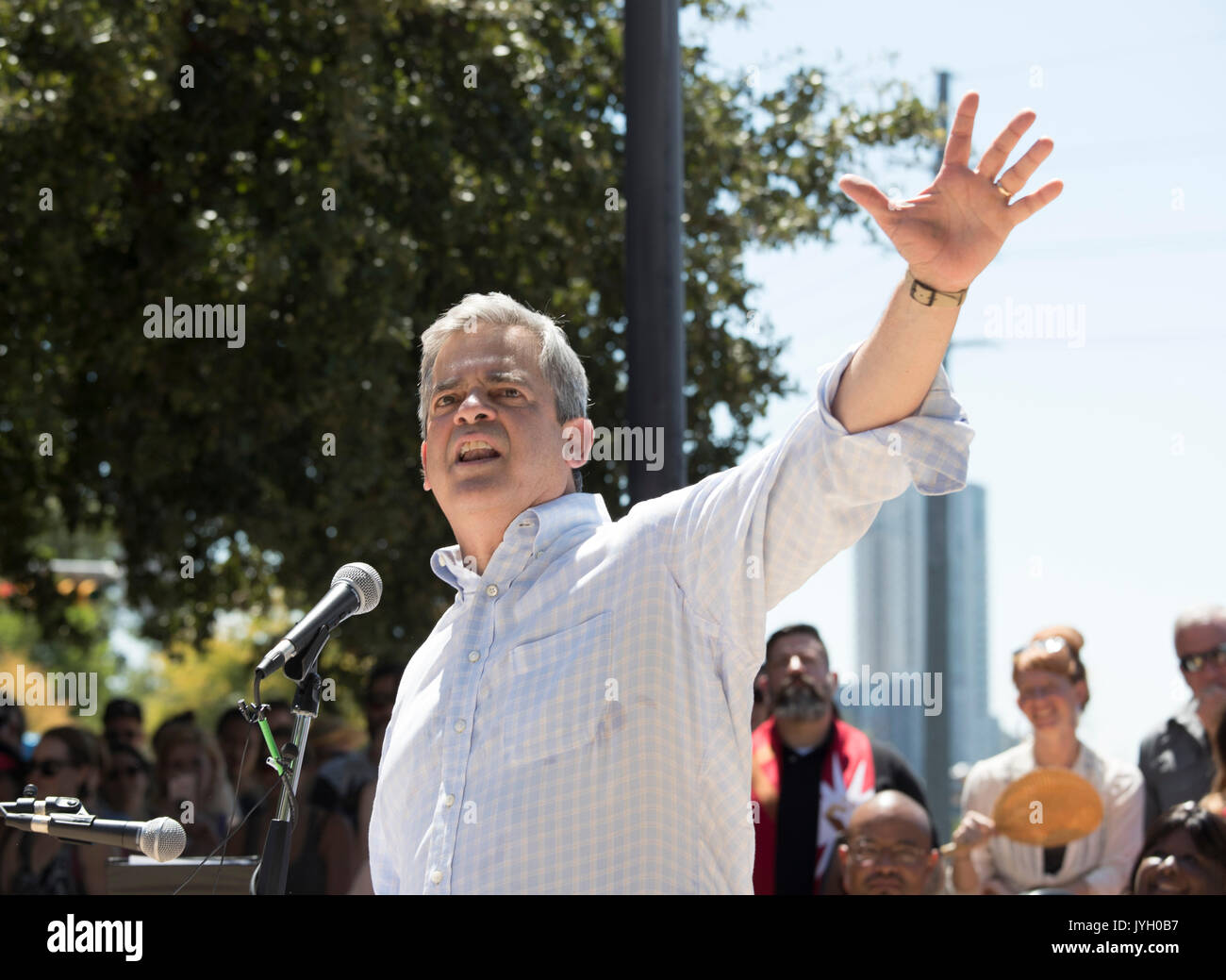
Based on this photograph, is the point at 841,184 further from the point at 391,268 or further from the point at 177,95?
the point at 177,95

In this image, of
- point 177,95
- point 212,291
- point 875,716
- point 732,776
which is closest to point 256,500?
point 212,291

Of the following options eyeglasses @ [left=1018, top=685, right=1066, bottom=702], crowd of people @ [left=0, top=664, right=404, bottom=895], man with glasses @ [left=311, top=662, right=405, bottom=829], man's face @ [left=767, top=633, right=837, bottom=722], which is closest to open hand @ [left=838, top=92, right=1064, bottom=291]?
eyeglasses @ [left=1018, top=685, right=1066, bottom=702]

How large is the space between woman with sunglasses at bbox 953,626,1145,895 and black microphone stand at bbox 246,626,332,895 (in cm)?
270

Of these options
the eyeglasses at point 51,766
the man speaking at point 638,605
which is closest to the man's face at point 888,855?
the man speaking at point 638,605

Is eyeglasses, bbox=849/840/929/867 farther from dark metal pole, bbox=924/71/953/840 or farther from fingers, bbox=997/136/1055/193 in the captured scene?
dark metal pole, bbox=924/71/953/840

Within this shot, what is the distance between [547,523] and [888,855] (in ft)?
8.16

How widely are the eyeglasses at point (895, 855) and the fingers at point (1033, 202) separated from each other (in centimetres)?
295

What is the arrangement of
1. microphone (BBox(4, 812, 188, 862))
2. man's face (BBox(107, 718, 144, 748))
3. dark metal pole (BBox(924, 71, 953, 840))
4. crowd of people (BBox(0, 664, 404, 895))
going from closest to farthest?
microphone (BBox(4, 812, 188, 862)) → crowd of people (BBox(0, 664, 404, 895)) → man's face (BBox(107, 718, 144, 748)) → dark metal pole (BBox(924, 71, 953, 840))

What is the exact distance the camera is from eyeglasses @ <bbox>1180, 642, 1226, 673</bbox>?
4.82 m

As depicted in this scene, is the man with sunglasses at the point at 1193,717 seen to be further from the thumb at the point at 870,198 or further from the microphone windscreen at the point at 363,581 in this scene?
the thumb at the point at 870,198

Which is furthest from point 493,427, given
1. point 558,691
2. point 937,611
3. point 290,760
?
point 937,611

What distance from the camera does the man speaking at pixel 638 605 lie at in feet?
7.10

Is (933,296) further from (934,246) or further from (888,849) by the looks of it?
(888,849)

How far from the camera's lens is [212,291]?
6.40m
